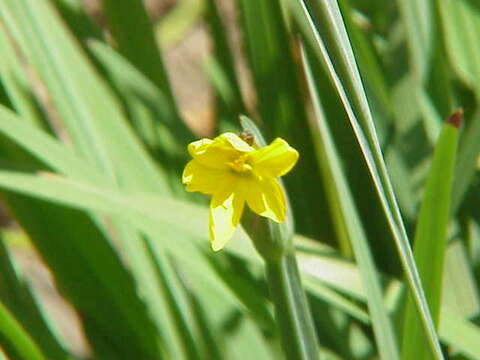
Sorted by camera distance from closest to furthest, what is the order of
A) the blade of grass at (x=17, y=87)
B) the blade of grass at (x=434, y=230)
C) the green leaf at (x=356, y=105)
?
the green leaf at (x=356, y=105), the blade of grass at (x=434, y=230), the blade of grass at (x=17, y=87)

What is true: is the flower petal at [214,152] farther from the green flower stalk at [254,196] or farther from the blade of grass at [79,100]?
the blade of grass at [79,100]

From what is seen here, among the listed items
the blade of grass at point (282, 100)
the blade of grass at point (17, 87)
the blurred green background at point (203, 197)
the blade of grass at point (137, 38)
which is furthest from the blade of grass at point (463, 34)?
the blade of grass at point (17, 87)

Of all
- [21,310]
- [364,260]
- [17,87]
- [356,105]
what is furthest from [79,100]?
[356,105]

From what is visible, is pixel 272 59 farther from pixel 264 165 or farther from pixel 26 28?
pixel 264 165

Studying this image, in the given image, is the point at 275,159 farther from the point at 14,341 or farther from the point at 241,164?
the point at 14,341

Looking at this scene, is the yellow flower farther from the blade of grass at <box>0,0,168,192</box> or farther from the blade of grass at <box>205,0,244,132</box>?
the blade of grass at <box>205,0,244,132</box>

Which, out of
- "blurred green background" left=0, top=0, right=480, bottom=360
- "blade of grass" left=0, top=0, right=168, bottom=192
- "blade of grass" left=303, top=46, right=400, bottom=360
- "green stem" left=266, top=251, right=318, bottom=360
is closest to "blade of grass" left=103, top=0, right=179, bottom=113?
"blurred green background" left=0, top=0, right=480, bottom=360

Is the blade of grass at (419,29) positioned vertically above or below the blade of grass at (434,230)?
above
